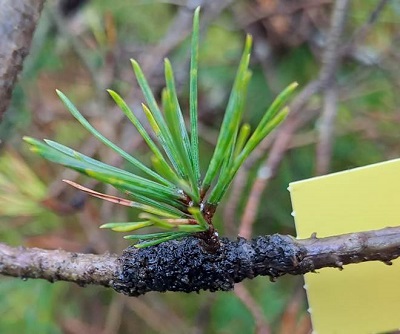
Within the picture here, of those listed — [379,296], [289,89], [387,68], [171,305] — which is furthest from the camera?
[171,305]

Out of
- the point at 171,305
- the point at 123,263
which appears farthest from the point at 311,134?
the point at 123,263

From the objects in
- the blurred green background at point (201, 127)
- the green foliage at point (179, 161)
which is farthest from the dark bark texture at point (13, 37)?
the blurred green background at point (201, 127)

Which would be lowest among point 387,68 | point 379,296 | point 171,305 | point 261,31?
point 379,296

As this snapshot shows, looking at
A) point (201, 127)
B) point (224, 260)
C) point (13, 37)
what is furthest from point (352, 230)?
point (201, 127)

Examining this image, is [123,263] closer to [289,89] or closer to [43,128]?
[289,89]

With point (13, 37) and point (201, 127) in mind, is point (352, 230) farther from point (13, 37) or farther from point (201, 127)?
point (201, 127)

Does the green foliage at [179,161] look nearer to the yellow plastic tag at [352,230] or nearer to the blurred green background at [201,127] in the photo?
the yellow plastic tag at [352,230]

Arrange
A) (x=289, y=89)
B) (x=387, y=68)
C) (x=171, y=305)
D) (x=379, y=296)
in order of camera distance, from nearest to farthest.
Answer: (x=289, y=89) → (x=379, y=296) → (x=387, y=68) → (x=171, y=305)
